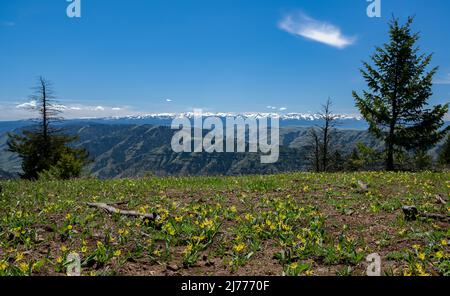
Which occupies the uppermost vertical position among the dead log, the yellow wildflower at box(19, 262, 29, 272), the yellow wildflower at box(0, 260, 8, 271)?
the dead log

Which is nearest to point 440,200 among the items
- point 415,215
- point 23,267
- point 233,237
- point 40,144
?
point 415,215

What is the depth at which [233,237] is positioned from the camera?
7.37 meters

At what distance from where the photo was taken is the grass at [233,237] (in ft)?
18.7

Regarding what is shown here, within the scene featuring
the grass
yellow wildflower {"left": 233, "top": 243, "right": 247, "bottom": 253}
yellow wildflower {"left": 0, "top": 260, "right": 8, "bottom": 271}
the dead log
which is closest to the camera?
yellow wildflower {"left": 0, "top": 260, "right": 8, "bottom": 271}

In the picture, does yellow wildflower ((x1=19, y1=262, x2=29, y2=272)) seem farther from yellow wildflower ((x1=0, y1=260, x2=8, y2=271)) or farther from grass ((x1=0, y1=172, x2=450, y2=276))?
yellow wildflower ((x1=0, y1=260, x2=8, y2=271))

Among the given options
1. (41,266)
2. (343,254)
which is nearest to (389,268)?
(343,254)

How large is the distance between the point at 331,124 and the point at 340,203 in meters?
39.5

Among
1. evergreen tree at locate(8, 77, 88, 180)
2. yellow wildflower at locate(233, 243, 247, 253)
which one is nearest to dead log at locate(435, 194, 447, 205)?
Result: yellow wildflower at locate(233, 243, 247, 253)

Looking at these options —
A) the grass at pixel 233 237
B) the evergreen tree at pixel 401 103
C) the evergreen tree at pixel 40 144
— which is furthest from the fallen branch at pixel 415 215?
the evergreen tree at pixel 40 144

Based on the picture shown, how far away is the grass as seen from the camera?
5707 millimetres

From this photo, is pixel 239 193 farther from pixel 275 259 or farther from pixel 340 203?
pixel 275 259

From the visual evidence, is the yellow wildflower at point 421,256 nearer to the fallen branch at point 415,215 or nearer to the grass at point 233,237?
Answer: the grass at point 233,237
